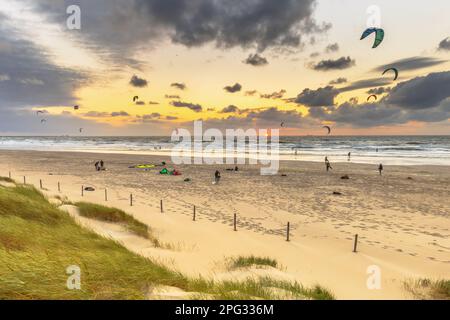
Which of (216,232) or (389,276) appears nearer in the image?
(389,276)

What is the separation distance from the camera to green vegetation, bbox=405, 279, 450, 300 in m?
7.39

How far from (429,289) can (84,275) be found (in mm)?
8552

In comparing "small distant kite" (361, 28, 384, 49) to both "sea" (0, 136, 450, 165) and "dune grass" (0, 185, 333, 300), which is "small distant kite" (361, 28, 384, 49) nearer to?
"dune grass" (0, 185, 333, 300)

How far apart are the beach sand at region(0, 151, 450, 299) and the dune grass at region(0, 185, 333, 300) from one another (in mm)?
2076

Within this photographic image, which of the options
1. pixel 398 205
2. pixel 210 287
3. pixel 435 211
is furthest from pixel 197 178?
pixel 210 287

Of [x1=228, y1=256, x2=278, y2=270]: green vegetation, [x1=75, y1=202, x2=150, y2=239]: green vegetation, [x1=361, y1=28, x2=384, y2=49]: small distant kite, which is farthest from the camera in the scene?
[x1=361, y1=28, x2=384, y2=49]: small distant kite

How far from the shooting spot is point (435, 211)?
62.1 ft

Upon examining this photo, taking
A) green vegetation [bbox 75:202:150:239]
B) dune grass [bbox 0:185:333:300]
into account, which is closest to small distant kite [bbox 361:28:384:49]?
green vegetation [bbox 75:202:150:239]

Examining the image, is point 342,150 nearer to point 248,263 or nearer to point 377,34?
point 377,34

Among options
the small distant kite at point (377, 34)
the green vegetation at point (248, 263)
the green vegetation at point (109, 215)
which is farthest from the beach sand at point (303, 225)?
the small distant kite at point (377, 34)
